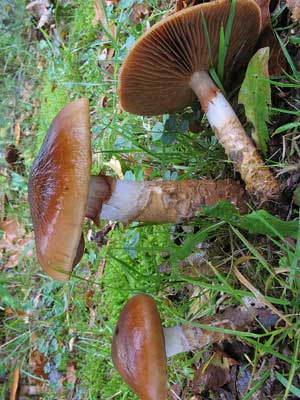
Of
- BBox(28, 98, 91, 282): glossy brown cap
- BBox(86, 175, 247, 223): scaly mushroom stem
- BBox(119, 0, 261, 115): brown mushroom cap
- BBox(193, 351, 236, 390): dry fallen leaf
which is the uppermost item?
BBox(119, 0, 261, 115): brown mushroom cap

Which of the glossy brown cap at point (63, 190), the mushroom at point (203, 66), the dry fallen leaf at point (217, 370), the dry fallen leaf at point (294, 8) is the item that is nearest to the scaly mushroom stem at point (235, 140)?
the mushroom at point (203, 66)

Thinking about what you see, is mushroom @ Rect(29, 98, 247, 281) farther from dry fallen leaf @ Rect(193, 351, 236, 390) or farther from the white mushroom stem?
dry fallen leaf @ Rect(193, 351, 236, 390)

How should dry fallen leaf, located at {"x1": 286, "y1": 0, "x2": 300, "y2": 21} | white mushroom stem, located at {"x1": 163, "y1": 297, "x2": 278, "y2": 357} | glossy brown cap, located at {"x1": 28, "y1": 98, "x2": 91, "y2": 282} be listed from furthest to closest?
dry fallen leaf, located at {"x1": 286, "y1": 0, "x2": 300, "y2": 21}, white mushroom stem, located at {"x1": 163, "y1": 297, "x2": 278, "y2": 357}, glossy brown cap, located at {"x1": 28, "y1": 98, "x2": 91, "y2": 282}

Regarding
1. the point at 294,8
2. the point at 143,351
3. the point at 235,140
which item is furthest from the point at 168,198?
the point at 294,8

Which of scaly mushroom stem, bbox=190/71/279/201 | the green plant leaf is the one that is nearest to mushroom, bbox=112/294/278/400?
scaly mushroom stem, bbox=190/71/279/201

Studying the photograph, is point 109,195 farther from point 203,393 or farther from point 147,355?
point 203,393

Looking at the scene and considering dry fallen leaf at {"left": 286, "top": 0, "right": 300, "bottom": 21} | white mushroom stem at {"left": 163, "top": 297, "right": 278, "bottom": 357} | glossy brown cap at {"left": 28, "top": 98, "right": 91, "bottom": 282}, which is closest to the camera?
glossy brown cap at {"left": 28, "top": 98, "right": 91, "bottom": 282}
